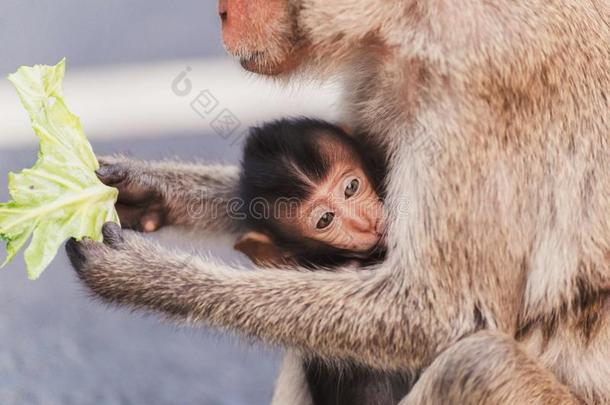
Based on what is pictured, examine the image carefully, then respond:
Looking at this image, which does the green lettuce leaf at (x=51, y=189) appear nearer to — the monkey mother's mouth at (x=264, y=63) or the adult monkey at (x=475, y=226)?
the adult monkey at (x=475, y=226)

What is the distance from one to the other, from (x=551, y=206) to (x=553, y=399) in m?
0.76

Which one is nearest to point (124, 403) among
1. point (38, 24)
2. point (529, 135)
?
point (529, 135)

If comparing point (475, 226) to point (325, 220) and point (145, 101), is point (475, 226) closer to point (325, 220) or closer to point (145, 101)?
point (325, 220)

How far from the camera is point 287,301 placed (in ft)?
17.2

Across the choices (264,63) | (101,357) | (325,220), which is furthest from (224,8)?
(101,357)

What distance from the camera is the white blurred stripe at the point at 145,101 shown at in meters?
9.22

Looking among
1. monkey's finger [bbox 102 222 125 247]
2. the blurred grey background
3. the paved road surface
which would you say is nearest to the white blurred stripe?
the blurred grey background

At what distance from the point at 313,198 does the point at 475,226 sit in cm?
81

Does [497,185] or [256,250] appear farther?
[256,250]

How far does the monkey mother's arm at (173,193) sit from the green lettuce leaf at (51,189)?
461 millimetres

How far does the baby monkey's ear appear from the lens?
5680 millimetres

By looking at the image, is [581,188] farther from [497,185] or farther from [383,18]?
[383,18]

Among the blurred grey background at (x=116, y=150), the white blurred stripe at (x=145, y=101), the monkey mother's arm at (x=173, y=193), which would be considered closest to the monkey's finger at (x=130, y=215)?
the monkey mother's arm at (x=173, y=193)

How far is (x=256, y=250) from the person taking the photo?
575cm
